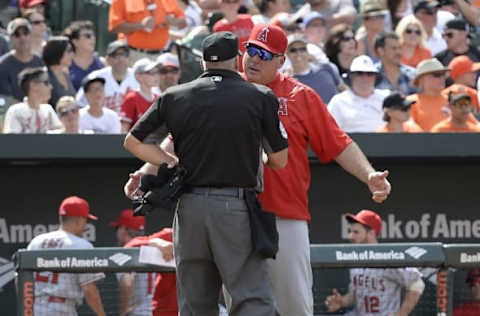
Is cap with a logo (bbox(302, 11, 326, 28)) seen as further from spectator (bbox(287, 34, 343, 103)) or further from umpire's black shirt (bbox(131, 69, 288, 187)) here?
umpire's black shirt (bbox(131, 69, 288, 187))

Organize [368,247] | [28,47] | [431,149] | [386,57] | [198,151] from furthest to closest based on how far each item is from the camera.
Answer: [386,57] → [28,47] → [431,149] → [368,247] → [198,151]

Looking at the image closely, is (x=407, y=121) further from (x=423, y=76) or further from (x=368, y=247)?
(x=368, y=247)

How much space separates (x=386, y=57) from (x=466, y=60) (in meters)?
0.74

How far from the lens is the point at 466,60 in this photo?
11.1 meters

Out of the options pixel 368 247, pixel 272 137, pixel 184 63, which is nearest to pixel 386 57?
pixel 184 63

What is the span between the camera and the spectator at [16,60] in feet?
34.0

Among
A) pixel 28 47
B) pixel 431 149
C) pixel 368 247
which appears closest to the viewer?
pixel 368 247

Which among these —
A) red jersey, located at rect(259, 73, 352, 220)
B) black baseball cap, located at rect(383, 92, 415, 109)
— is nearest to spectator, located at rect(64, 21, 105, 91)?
black baseball cap, located at rect(383, 92, 415, 109)

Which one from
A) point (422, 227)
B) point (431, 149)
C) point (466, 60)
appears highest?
point (466, 60)

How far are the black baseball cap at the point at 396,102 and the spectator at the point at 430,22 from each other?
8.77ft

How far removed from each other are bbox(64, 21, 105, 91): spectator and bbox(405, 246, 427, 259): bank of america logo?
4.45 metres

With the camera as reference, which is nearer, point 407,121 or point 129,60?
point 407,121

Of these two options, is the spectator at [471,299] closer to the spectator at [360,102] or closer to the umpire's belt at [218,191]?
the spectator at [360,102]

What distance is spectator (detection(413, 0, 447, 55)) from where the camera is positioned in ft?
40.6
